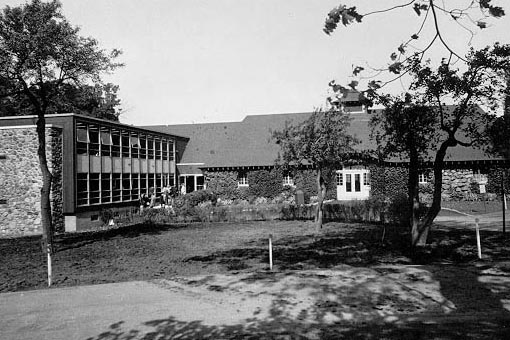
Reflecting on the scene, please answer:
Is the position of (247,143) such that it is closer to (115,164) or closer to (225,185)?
(225,185)

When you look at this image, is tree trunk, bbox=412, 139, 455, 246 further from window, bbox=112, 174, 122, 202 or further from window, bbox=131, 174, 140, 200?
window, bbox=131, 174, 140, 200

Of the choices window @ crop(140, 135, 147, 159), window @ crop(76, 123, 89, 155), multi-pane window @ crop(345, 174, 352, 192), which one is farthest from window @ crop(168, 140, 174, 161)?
multi-pane window @ crop(345, 174, 352, 192)

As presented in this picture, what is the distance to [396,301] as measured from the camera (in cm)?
770

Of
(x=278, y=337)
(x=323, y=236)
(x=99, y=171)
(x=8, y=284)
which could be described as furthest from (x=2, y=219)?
(x=278, y=337)

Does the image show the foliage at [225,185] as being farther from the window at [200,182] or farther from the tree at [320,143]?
the tree at [320,143]

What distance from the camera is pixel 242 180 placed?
33.9 m

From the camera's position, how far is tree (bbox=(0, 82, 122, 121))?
16.5 metres

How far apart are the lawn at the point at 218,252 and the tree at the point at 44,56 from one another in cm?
178

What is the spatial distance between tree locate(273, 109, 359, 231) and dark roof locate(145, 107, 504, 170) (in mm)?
10412

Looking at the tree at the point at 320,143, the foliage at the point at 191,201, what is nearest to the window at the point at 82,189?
the foliage at the point at 191,201

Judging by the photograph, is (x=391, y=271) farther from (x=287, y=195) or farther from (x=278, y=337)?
(x=287, y=195)

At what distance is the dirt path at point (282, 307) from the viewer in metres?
6.38

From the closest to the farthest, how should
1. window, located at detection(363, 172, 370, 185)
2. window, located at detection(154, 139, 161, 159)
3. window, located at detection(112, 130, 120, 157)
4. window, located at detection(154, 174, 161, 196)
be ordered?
window, located at detection(112, 130, 120, 157) < window, located at detection(363, 172, 370, 185) < window, located at detection(154, 174, 161, 196) < window, located at detection(154, 139, 161, 159)

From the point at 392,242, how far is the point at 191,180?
2789 cm
